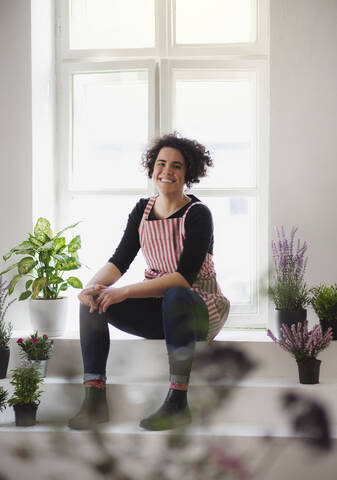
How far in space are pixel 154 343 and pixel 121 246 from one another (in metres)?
0.49

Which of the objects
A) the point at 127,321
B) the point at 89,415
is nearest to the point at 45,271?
the point at 127,321

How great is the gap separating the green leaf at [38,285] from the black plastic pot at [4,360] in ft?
1.03

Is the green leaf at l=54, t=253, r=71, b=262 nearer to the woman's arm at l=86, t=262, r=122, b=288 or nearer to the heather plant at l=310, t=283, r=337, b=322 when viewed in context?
the woman's arm at l=86, t=262, r=122, b=288

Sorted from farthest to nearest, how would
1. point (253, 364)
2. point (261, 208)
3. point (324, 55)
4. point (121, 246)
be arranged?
point (261, 208)
point (324, 55)
point (121, 246)
point (253, 364)

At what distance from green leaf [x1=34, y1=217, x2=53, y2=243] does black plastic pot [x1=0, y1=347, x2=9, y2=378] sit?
600 millimetres

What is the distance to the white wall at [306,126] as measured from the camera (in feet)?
10.1

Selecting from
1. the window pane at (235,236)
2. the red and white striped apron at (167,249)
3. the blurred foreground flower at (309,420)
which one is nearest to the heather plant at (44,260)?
the red and white striped apron at (167,249)

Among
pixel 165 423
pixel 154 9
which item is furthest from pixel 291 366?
pixel 165 423

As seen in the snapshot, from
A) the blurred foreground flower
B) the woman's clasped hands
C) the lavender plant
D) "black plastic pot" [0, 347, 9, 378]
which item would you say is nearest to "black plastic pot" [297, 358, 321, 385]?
the lavender plant

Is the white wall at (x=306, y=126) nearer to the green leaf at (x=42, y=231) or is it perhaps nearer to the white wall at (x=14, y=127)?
the green leaf at (x=42, y=231)

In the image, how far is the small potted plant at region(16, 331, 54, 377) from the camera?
2732 millimetres

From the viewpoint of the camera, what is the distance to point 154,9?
3.46 metres

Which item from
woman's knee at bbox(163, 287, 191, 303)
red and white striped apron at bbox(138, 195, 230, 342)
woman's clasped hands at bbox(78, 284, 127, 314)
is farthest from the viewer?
red and white striped apron at bbox(138, 195, 230, 342)

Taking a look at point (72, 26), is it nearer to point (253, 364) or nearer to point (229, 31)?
point (229, 31)
